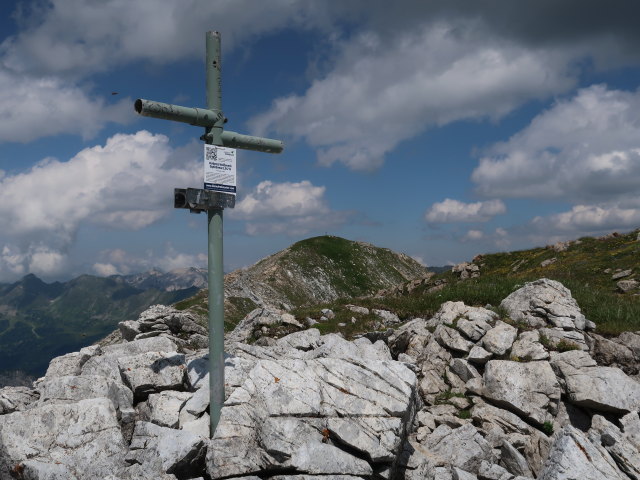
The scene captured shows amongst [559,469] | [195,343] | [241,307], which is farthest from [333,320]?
[241,307]

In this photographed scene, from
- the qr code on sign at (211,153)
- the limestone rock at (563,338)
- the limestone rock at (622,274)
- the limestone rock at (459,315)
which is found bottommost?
the limestone rock at (563,338)

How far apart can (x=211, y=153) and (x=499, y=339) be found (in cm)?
1184

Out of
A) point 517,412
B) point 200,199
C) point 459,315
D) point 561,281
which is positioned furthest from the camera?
point 561,281

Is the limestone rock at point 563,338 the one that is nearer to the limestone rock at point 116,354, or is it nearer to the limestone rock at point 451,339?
the limestone rock at point 451,339

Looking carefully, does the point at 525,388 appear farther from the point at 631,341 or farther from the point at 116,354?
→ the point at 116,354

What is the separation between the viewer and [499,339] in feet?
52.1

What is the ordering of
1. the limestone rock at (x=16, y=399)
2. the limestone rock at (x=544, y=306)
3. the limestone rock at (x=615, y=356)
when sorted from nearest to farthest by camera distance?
the limestone rock at (x=16, y=399)
the limestone rock at (x=615, y=356)
the limestone rock at (x=544, y=306)

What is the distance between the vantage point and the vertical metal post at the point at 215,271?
10203 mm

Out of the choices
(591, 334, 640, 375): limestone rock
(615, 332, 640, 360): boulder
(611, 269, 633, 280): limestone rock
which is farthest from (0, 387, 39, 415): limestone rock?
(611, 269, 633, 280): limestone rock

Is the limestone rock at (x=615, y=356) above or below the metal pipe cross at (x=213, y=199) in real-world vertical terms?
below

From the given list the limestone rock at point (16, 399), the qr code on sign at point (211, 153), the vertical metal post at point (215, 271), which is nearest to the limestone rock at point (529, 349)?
the vertical metal post at point (215, 271)

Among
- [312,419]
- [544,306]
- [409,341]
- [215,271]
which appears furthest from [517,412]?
[215,271]

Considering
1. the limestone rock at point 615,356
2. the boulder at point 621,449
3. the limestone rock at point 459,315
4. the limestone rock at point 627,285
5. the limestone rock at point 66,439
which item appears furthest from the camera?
the limestone rock at point 627,285

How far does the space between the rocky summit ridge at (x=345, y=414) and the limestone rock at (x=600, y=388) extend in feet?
0.14
